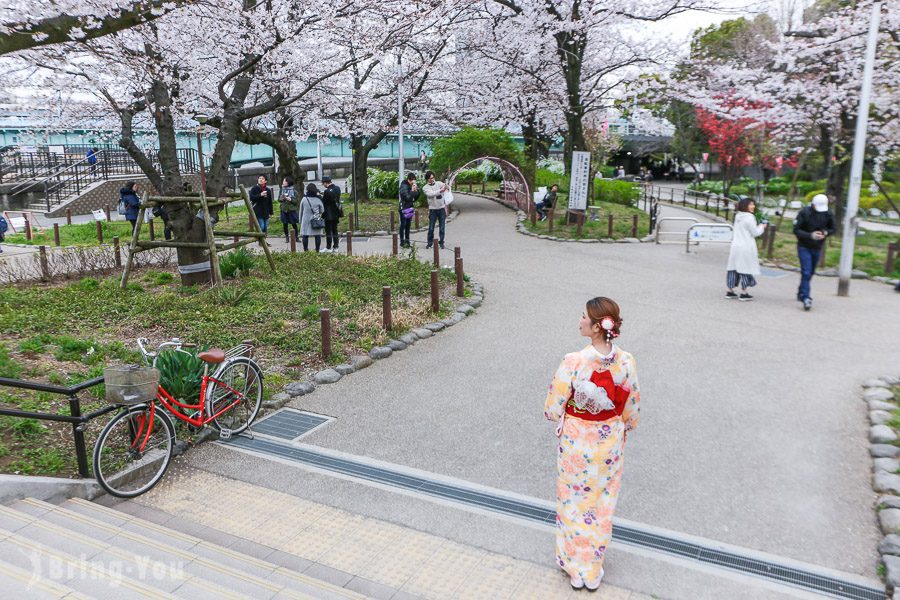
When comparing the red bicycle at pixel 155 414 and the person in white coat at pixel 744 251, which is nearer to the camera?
the red bicycle at pixel 155 414

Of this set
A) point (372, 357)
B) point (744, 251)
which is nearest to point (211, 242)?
point (372, 357)

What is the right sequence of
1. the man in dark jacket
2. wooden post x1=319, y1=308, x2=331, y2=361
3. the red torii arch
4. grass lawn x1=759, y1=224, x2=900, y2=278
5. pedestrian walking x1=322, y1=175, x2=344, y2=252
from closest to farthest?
wooden post x1=319, y1=308, x2=331, y2=361, the man in dark jacket, grass lawn x1=759, y1=224, x2=900, y2=278, pedestrian walking x1=322, y1=175, x2=344, y2=252, the red torii arch

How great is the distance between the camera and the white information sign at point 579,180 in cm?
1846

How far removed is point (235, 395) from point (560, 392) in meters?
3.48

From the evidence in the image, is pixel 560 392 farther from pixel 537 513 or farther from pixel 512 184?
pixel 512 184

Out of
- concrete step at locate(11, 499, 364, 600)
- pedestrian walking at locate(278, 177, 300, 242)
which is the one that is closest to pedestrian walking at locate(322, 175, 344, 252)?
pedestrian walking at locate(278, 177, 300, 242)

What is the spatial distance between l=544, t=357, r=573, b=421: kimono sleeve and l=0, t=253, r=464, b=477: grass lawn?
12.3ft

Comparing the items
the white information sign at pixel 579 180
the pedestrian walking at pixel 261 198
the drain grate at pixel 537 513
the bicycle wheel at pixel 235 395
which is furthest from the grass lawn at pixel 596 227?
the drain grate at pixel 537 513

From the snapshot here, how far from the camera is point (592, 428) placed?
389cm

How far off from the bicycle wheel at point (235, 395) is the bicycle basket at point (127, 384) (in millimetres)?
883

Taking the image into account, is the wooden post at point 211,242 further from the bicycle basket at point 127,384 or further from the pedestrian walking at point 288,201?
the bicycle basket at point 127,384

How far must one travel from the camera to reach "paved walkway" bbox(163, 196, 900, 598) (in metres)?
4.66

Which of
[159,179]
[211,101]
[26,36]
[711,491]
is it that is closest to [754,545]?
[711,491]

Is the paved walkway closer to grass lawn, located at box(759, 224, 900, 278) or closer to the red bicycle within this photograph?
the red bicycle
